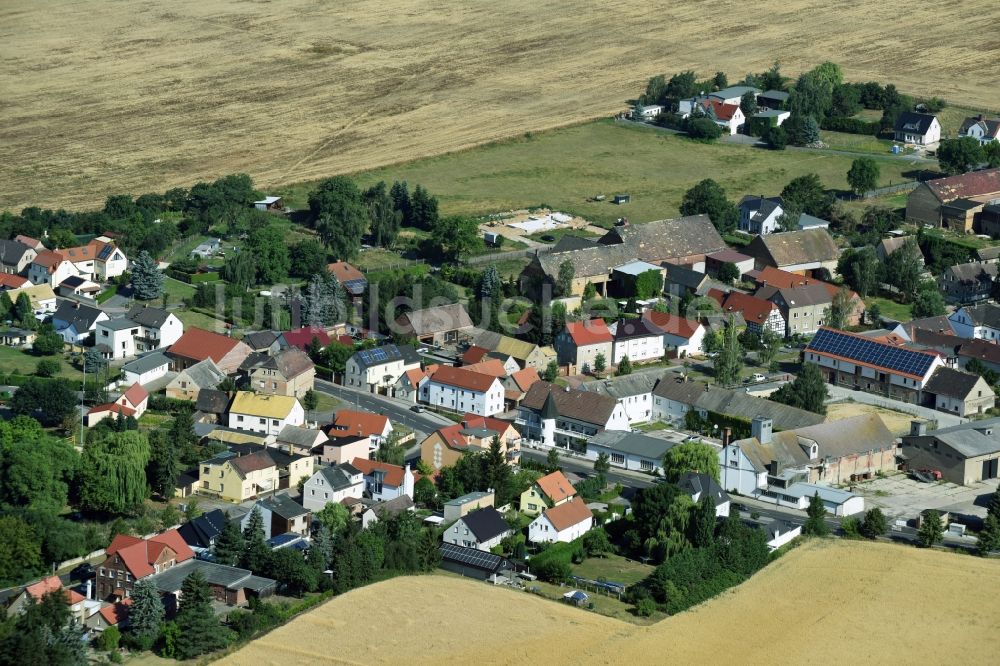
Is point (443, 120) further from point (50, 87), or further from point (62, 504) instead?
point (62, 504)

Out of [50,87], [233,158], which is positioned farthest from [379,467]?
Answer: [50,87]

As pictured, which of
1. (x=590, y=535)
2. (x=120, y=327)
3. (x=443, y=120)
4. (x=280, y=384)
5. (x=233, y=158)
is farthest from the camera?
(x=443, y=120)

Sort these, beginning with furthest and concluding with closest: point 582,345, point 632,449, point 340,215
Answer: point 340,215
point 582,345
point 632,449

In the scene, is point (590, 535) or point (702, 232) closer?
point (590, 535)

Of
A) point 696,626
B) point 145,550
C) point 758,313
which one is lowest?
point 696,626

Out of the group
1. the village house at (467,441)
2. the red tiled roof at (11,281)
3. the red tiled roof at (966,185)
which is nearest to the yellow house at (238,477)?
the village house at (467,441)

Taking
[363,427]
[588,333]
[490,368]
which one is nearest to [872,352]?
[588,333]

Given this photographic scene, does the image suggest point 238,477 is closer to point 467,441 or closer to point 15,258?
point 467,441

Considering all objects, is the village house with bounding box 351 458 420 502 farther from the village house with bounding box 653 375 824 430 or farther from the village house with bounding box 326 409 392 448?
the village house with bounding box 653 375 824 430
